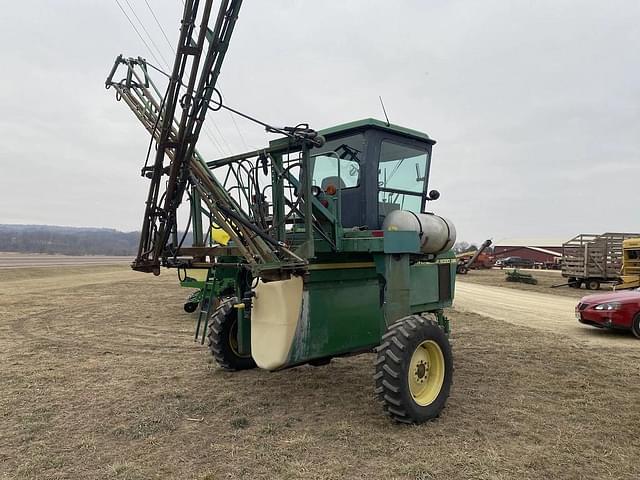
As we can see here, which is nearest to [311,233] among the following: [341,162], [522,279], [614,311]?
[341,162]

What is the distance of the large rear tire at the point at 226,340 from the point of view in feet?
20.7

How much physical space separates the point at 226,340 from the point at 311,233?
2.49 m

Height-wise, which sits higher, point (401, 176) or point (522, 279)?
point (401, 176)

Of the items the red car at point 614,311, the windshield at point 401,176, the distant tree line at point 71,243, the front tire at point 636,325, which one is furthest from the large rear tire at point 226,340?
the distant tree line at point 71,243

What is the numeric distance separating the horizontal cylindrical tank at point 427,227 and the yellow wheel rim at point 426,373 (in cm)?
112

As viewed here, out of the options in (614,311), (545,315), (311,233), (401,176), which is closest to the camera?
(311,233)

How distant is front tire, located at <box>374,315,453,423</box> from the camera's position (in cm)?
442

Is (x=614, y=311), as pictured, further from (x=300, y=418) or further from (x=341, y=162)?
(x=300, y=418)

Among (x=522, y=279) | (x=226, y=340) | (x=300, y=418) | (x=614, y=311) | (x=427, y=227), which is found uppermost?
(x=427, y=227)

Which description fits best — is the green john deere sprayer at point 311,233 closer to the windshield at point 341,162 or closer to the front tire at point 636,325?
the windshield at point 341,162

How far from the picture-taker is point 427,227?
5367 mm

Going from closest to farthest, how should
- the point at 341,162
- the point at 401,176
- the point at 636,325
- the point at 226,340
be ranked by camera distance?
1. the point at 341,162
2. the point at 401,176
3. the point at 226,340
4. the point at 636,325

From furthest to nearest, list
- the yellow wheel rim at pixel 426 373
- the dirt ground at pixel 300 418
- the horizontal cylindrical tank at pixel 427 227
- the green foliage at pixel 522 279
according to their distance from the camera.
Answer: the green foliage at pixel 522 279, the horizontal cylindrical tank at pixel 427 227, the yellow wheel rim at pixel 426 373, the dirt ground at pixel 300 418

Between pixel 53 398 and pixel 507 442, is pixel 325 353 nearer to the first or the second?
pixel 507 442
